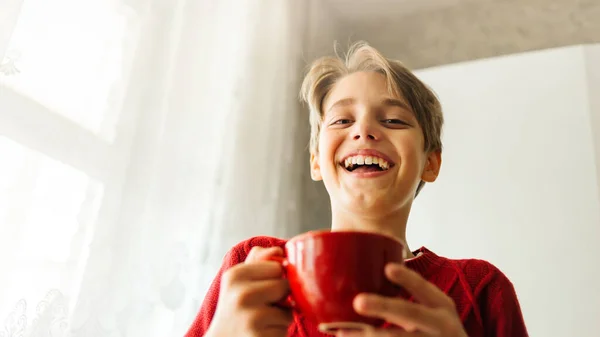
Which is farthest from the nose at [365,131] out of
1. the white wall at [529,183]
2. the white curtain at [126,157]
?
the white wall at [529,183]

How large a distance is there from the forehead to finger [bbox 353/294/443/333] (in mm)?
508

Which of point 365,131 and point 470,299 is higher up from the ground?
point 365,131

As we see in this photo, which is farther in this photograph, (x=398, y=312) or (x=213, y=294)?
(x=213, y=294)

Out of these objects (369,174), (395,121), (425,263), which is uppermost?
(395,121)

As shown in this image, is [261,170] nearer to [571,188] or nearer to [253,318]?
[571,188]

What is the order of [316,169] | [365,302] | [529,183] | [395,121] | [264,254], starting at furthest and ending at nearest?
[529,183]
[316,169]
[395,121]
[264,254]
[365,302]

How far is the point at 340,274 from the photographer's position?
460 mm

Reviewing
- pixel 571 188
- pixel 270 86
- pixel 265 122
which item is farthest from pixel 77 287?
pixel 571 188

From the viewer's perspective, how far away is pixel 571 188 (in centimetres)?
143

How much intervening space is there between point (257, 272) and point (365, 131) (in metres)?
0.43

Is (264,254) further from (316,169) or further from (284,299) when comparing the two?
(316,169)

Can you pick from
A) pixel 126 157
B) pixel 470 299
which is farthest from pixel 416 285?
pixel 126 157

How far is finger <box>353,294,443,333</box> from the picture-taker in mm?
442

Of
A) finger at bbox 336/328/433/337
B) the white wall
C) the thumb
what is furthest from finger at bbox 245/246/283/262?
the white wall
